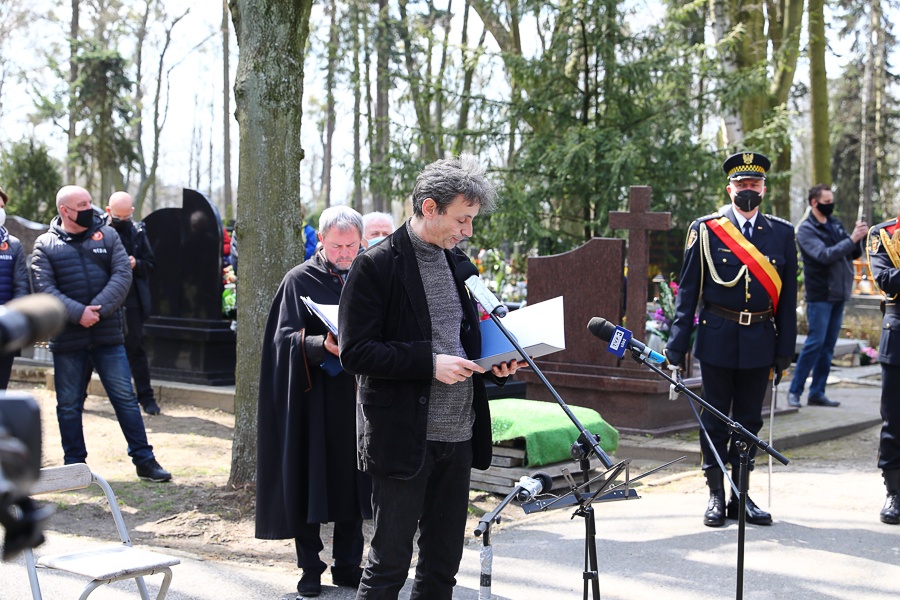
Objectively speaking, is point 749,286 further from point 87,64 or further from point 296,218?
point 87,64

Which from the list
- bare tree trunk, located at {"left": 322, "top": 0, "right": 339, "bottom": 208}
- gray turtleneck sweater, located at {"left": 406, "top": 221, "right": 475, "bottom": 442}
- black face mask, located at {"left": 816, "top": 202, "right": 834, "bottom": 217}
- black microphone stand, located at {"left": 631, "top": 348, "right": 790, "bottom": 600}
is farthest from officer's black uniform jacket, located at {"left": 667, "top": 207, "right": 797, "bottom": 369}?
bare tree trunk, located at {"left": 322, "top": 0, "right": 339, "bottom": 208}

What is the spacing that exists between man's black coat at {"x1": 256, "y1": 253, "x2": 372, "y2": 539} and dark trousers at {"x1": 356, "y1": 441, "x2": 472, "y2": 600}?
98 cm

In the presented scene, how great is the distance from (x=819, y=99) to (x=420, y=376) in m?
19.4

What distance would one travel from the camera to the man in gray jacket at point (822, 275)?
33.4 ft

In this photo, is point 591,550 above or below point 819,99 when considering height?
below

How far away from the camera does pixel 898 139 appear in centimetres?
3869

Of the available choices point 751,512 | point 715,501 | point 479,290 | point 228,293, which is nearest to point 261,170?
point 479,290

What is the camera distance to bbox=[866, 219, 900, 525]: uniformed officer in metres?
6.08

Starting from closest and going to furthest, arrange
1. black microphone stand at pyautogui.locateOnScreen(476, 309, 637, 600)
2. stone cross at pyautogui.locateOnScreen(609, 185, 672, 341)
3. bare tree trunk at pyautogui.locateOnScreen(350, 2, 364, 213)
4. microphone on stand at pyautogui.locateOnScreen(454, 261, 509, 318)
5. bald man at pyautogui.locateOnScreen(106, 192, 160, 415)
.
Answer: black microphone stand at pyautogui.locateOnScreen(476, 309, 637, 600)
microphone on stand at pyautogui.locateOnScreen(454, 261, 509, 318)
stone cross at pyautogui.locateOnScreen(609, 185, 672, 341)
bald man at pyautogui.locateOnScreen(106, 192, 160, 415)
bare tree trunk at pyautogui.locateOnScreen(350, 2, 364, 213)

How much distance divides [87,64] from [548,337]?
26812 millimetres

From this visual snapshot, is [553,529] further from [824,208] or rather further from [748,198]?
[824,208]

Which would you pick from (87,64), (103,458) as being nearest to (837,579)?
(103,458)

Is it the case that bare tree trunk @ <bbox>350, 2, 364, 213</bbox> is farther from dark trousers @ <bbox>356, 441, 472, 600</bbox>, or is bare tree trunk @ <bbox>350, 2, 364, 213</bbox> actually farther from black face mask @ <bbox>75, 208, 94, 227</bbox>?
dark trousers @ <bbox>356, 441, 472, 600</bbox>

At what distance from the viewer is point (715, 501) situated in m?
5.93
